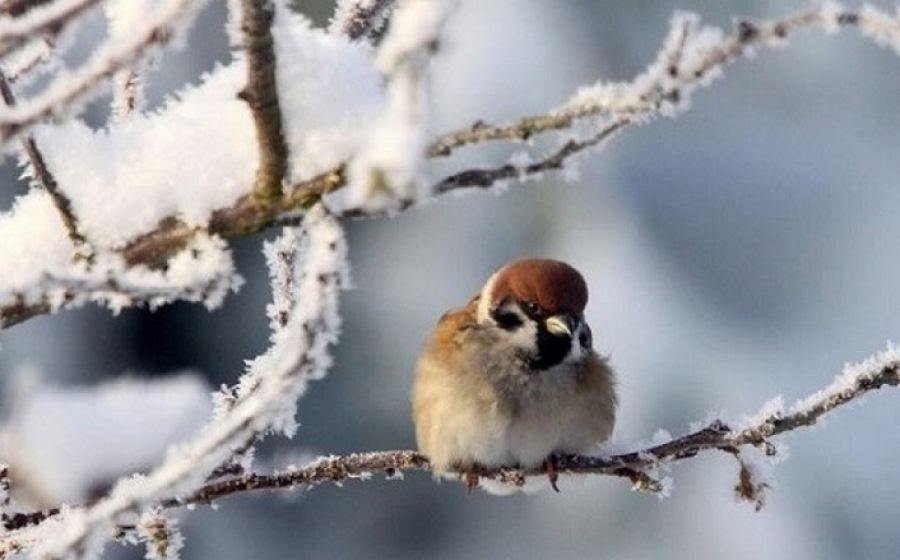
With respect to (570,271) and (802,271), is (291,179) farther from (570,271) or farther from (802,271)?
(802,271)

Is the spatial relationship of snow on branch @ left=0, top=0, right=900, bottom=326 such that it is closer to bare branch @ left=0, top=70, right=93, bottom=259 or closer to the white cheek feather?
bare branch @ left=0, top=70, right=93, bottom=259

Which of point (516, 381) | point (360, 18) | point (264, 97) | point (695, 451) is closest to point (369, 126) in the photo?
point (264, 97)

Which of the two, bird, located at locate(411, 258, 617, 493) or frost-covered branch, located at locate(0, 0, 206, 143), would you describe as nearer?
frost-covered branch, located at locate(0, 0, 206, 143)

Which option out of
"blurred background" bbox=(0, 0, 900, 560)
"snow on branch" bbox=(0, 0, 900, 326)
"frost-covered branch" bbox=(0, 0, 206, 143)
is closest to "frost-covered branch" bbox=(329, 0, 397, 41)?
"snow on branch" bbox=(0, 0, 900, 326)

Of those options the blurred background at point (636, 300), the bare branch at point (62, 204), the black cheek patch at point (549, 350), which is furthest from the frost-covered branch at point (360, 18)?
the blurred background at point (636, 300)

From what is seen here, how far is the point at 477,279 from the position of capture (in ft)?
18.2

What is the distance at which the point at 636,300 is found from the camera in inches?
238

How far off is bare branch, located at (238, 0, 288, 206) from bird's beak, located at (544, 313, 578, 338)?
1.37 m

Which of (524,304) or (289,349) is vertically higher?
(524,304)

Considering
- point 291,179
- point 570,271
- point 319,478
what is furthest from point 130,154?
point 570,271

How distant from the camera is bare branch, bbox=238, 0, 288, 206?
0.84 metres

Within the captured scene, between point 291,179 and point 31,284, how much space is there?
5.6 inches

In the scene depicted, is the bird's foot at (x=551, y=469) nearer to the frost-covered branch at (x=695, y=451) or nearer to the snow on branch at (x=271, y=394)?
the frost-covered branch at (x=695, y=451)

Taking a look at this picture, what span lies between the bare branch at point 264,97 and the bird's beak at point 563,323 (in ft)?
4.48
